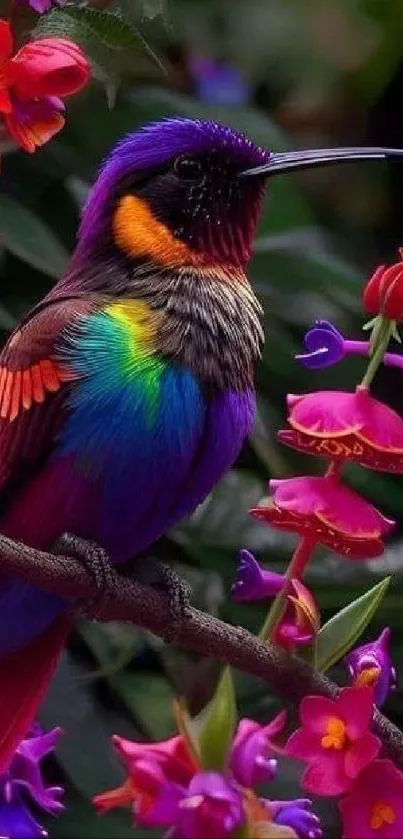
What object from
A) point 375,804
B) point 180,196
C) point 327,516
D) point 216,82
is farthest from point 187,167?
point 216,82

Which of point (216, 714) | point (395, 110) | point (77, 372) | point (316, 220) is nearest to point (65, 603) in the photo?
point (77, 372)

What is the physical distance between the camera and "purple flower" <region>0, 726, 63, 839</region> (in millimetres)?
697

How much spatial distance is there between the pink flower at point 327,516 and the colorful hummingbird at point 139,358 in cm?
12

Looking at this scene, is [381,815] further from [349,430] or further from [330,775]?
[349,430]

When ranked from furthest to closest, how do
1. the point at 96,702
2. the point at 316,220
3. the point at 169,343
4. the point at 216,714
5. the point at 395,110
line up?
the point at 395,110 → the point at 316,220 → the point at 96,702 → the point at 169,343 → the point at 216,714

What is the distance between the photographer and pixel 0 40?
0.65 metres

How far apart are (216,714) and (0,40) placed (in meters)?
0.29

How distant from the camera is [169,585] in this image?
79cm

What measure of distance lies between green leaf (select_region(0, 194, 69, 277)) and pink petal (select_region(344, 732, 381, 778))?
44 centimetres

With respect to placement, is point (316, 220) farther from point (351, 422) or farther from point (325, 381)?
point (351, 422)

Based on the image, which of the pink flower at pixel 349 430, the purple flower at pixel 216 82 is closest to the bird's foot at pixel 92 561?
the pink flower at pixel 349 430

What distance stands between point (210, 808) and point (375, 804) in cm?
15

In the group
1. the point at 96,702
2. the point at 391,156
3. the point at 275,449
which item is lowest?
the point at 96,702

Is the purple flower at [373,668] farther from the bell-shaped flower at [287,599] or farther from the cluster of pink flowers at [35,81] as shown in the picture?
the cluster of pink flowers at [35,81]
